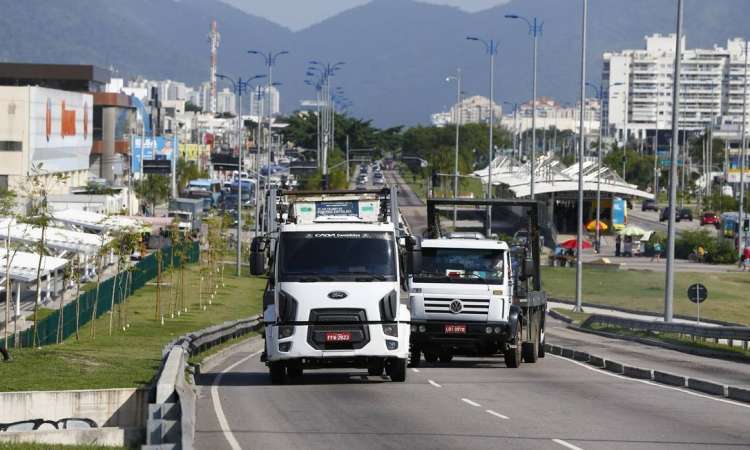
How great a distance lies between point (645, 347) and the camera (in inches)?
1737

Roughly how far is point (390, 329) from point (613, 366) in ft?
28.6

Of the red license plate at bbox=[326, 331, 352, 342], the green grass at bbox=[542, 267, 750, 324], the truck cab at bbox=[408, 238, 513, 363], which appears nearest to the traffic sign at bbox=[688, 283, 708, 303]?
the green grass at bbox=[542, 267, 750, 324]

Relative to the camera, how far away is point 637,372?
103 feet

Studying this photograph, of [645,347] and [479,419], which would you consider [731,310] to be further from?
[479,419]

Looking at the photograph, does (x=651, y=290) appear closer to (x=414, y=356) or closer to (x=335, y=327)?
(x=414, y=356)

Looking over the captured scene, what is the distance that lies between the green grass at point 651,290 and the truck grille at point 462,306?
107 ft

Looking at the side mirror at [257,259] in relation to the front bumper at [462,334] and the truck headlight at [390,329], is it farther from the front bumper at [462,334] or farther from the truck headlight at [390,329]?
the front bumper at [462,334]

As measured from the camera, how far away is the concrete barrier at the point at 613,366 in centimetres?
3278

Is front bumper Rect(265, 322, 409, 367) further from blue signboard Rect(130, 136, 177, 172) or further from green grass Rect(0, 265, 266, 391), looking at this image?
blue signboard Rect(130, 136, 177, 172)

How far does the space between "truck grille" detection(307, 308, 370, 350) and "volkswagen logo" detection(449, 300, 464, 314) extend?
5713 millimetres

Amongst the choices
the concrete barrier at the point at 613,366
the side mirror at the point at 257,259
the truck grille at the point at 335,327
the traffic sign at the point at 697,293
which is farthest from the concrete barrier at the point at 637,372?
the traffic sign at the point at 697,293

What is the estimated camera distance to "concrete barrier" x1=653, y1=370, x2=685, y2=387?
28830mm

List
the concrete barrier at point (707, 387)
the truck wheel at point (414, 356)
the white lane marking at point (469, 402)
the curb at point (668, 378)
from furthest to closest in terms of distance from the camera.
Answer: the truck wheel at point (414, 356) → the concrete barrier at point (707, 387) → the curb at point (668, 378) → the white lane marking at point (469, 402)

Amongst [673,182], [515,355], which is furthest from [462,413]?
[673,182]
